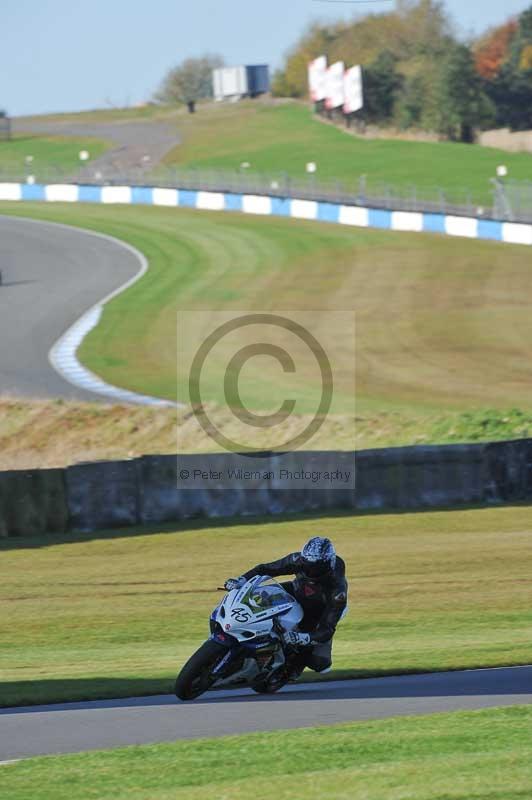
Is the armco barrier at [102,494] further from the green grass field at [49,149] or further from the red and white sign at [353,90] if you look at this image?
the red and white sign at [353,90]

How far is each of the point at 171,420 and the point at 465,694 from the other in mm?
18142

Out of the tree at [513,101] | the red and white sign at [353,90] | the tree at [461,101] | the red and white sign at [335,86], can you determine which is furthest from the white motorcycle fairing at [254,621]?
the red and white sign at [335,86]

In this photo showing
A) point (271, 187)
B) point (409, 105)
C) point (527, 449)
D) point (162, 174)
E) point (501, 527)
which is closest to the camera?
point (501, 527)

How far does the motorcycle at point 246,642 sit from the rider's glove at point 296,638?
0.15ft

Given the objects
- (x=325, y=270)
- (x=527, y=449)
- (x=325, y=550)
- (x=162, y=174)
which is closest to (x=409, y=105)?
(x=162, y=174)

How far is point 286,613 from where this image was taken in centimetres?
1096

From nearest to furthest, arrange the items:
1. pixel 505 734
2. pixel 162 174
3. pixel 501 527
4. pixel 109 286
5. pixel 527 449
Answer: pixel 505 734 < pixel 501 527 < pixel 527 449 < pixel 109 286 < pixel 162 174

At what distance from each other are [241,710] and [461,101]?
99378 millimetres

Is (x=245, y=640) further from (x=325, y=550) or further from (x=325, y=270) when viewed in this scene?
(x=325, y=270)

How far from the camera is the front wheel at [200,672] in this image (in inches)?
408

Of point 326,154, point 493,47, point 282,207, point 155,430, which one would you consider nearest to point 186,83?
point 493,47

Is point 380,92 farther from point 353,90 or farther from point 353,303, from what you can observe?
point 353,303

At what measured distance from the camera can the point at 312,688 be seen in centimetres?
1170

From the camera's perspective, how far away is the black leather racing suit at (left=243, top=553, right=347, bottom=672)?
11.1 metres
